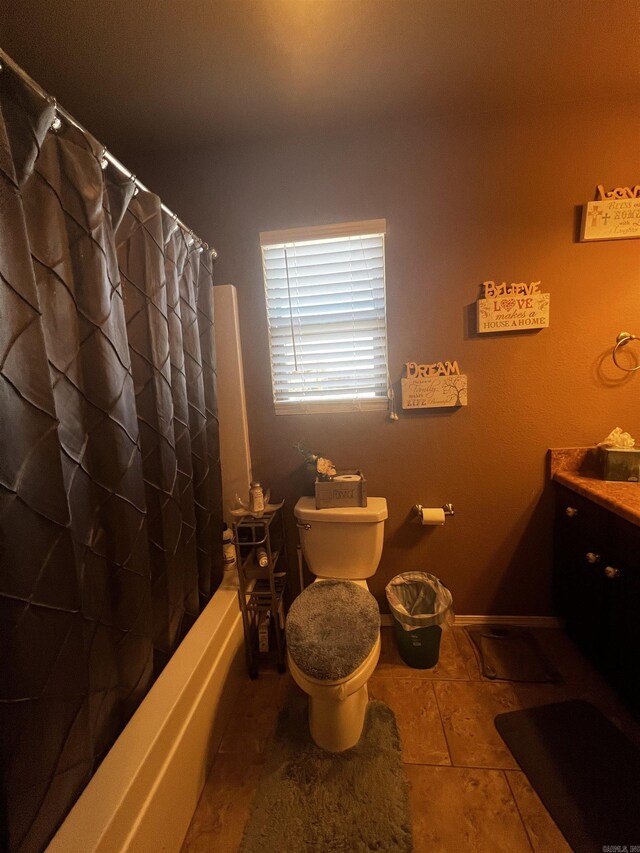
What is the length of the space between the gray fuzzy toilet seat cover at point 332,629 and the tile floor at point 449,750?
430 mm

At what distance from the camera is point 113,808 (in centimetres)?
66

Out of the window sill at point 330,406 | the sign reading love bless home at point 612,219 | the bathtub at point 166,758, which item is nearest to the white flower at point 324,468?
the window sill at point 330,406

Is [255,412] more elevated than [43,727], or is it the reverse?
[255,412]

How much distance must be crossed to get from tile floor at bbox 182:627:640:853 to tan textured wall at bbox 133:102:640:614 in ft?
1.14

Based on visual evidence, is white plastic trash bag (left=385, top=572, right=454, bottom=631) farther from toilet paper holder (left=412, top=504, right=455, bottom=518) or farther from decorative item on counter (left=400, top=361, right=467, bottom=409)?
decorative item on counter (left=400, top=361, right=467, bottom=409)

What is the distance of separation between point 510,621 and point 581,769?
23.5 inches

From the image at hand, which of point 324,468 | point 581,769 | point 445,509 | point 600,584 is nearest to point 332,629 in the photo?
point 324,468

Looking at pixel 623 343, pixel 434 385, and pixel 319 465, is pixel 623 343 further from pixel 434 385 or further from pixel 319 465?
pixel 319 465

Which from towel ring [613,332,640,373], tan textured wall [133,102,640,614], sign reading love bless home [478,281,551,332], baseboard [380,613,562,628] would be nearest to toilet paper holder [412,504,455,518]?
tan textured wall [133,102,640,614]

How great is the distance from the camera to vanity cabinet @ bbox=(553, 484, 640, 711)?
41.3 inches

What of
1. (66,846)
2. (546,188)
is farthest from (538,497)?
(66,846)

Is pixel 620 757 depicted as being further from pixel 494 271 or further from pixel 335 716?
pixel 494 271

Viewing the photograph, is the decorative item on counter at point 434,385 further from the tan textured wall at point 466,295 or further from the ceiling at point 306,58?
the ceiling at point 306,58

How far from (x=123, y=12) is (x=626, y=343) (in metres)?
2.18
